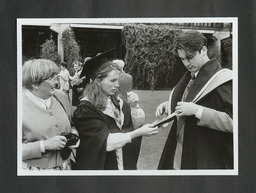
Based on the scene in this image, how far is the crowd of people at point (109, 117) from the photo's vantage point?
3.03 m

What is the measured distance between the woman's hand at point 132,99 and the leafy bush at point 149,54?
0.06 m

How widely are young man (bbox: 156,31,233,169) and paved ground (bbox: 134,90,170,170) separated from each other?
33 millimetres

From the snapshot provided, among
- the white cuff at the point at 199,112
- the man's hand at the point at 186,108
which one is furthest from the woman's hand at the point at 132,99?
the white cuff at the point at 199,112

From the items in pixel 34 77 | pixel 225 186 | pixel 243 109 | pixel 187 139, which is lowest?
pixel 225 186

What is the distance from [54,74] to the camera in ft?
10.0

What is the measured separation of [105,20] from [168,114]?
0.73 m

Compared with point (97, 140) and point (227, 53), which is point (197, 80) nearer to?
point (227, 53)

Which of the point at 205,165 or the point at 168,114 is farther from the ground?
the point at 168,114

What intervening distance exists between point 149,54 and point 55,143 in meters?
0.83

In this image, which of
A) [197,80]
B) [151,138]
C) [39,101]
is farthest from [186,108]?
[39,101]

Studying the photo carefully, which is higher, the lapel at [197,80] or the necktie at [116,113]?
the lapel at [197,80]

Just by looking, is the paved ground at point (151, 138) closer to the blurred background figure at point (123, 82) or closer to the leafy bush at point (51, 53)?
the blurred background figure at point (123, 82)

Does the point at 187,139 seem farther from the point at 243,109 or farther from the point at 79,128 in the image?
the point at 79,128

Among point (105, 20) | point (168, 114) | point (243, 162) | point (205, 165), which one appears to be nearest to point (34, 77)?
point (105, 20)
